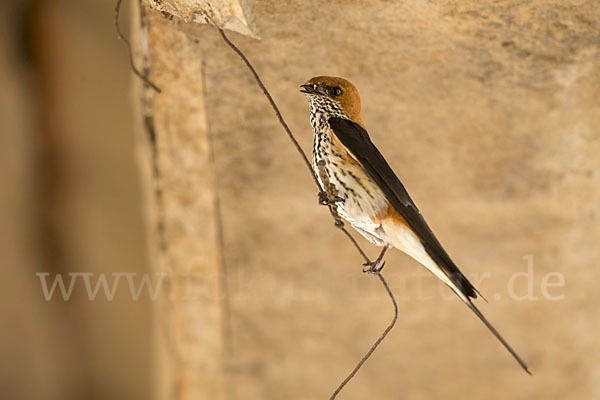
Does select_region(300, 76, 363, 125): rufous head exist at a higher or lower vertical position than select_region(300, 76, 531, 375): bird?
higher

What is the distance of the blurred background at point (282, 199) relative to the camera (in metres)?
1.85

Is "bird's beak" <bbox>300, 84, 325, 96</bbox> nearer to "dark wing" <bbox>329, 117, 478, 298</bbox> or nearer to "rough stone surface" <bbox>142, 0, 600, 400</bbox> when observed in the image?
"dark wing" <bbox>329, 117, 478, 298</bbox>

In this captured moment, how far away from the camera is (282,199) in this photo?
256cm

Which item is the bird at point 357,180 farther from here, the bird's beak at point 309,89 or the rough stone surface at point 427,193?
the rough stone surface at point 427,193

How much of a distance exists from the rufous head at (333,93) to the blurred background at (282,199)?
0.24 metres

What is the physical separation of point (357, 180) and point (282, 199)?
1.08 m

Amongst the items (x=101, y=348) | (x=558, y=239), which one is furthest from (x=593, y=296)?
(x=101, y=348)

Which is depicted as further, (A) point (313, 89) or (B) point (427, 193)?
(B) point (427, 193)

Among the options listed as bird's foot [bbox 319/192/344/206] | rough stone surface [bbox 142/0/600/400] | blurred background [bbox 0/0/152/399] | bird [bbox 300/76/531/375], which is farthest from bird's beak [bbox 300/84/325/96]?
blurred background [bbox 0/0/152/399]

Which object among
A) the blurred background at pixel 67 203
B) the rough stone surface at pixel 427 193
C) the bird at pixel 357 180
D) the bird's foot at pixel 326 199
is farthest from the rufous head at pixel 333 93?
the blurred background at pixel 67 203

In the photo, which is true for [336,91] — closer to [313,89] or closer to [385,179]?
[313,89]

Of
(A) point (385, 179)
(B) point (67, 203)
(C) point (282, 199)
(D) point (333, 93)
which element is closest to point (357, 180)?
(A) point (385, 179)

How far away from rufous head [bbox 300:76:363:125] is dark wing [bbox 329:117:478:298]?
0.03m

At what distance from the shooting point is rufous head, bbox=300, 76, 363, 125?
145 centimetres
